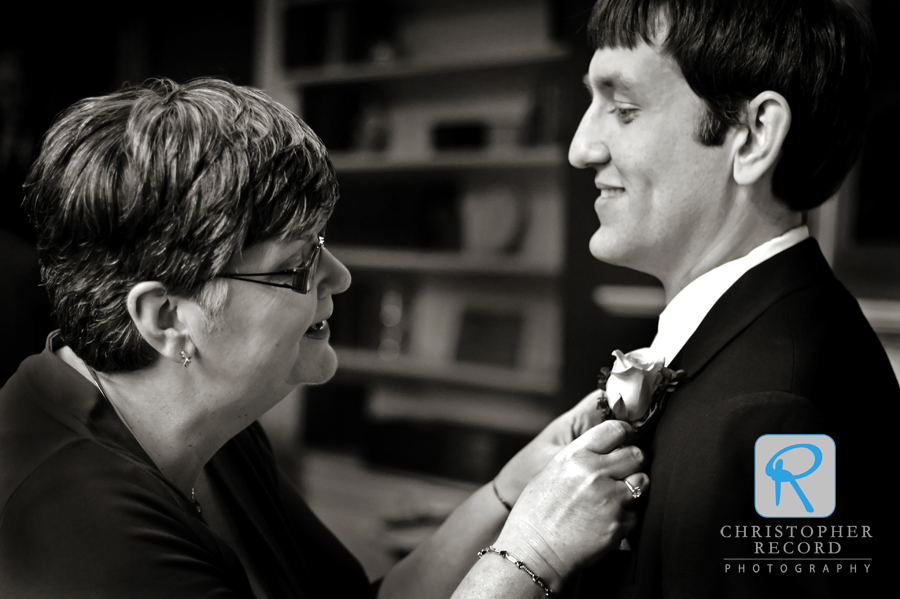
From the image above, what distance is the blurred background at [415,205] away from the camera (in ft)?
11.8

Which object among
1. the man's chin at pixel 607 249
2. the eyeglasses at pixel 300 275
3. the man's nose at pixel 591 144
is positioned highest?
the man's nose at pixel 591 144

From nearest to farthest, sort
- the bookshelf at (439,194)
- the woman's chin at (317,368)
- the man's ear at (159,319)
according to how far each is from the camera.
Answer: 1. the man's ear at (159,319)
2. the woman's chin at (317,368)
3. the bookshelf at (439,194)

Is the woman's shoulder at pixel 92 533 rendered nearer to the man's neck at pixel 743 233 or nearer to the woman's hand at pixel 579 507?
the woman's hand at pixel 579 507

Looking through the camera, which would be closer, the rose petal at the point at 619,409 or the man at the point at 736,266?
the man at the point at 736,266

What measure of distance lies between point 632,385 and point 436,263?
2.99 meters

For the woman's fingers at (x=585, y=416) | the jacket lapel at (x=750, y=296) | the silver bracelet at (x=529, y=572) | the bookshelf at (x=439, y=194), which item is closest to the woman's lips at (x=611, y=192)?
the jacket lapel at (x=750, y=296)

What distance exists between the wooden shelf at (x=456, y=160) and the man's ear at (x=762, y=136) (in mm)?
2387

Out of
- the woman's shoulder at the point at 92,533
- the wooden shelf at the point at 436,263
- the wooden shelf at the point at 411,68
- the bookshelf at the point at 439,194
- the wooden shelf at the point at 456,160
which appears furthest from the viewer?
the bookshelf at the point at 439,194

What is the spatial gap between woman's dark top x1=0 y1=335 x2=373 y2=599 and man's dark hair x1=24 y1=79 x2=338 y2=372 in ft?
0.26

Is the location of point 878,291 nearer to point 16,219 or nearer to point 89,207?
point 89,207

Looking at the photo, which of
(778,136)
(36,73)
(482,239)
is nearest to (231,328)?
(778,136)

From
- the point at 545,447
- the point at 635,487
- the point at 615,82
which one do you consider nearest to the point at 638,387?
the point at 635,487

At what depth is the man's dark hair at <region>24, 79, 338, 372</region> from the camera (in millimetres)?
1001

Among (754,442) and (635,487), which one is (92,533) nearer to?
(635,487)
